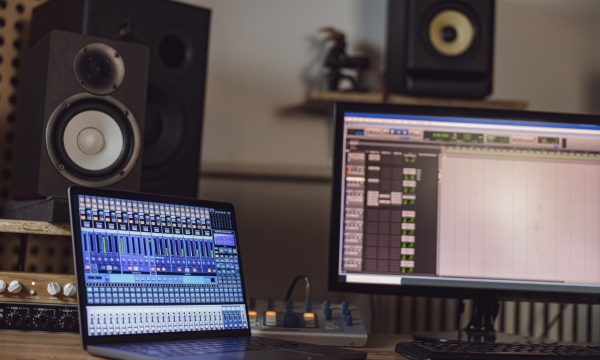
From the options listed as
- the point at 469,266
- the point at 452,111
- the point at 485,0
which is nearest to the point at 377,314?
the point at 469,266

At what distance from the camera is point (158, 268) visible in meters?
1.00

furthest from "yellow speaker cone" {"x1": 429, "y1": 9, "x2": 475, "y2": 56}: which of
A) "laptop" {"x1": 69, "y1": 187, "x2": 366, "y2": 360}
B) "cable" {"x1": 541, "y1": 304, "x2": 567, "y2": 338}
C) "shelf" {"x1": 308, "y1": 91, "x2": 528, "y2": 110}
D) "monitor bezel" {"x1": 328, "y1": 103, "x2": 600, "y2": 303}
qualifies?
"laptop" {"x1": 69, "y1": 187, "x2": 366, "y2": 360}

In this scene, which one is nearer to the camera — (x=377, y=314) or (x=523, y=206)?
(x=523, y=206)

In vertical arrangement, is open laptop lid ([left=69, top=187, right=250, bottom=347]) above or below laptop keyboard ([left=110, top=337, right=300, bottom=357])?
above

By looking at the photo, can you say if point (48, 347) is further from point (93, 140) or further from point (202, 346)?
point (93, 140)

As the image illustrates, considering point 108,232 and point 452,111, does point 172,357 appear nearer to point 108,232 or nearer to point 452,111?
point 108,232

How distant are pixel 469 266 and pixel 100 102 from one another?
63 cm

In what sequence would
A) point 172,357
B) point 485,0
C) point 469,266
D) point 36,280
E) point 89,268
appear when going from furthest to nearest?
1. point 485,0
2. point 469,266
3. point 36,280
4. point 89,268
5. point 172,357

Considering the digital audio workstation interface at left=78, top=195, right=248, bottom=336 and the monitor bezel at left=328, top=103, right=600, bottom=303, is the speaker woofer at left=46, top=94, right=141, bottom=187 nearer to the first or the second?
the digital audio workstation interface at left=78, top=195, right=248, bottom=336

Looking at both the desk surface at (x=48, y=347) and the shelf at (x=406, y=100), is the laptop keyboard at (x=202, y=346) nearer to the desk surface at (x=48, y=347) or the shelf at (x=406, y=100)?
the desk surface at (x=48, y=347)

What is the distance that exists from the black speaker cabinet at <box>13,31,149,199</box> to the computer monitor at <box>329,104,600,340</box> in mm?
331

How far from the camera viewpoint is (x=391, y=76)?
1.63 metres

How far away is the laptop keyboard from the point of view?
86 cm

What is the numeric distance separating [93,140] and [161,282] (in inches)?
10.2
